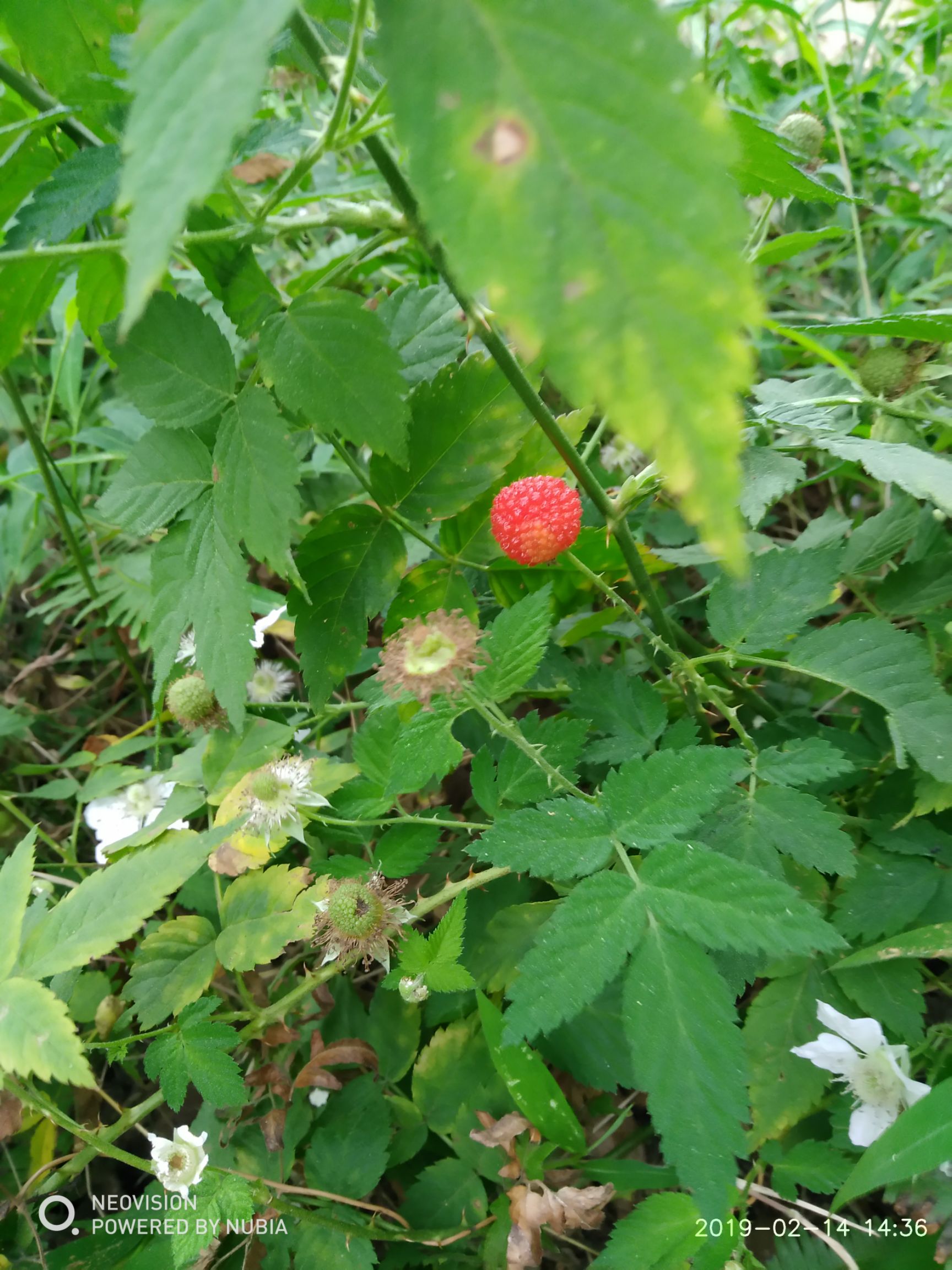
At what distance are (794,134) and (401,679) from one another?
108 cm

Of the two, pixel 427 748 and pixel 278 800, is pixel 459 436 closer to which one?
pixel 427 748

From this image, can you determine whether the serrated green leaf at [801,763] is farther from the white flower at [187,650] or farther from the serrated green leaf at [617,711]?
the white flower at [187,650]

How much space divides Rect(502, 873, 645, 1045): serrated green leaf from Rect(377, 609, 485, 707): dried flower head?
0.24 metres

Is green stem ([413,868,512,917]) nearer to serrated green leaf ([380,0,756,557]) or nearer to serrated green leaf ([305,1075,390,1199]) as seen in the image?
serrated green leaf ([305,1075,390,1199])

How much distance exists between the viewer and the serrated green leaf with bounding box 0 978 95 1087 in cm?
71

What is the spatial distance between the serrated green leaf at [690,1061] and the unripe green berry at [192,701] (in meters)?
0.80

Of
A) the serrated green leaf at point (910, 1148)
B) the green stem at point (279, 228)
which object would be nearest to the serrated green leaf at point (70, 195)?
the green stem at point (279, 228)

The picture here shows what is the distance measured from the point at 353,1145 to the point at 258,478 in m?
0.89

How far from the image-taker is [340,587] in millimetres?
894

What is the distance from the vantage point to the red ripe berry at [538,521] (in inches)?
31.2

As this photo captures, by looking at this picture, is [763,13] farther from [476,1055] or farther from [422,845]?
[476,1055]

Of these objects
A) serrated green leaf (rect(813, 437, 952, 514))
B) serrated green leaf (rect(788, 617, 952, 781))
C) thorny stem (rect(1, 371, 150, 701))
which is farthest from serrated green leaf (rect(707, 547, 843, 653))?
thorny stem (rect(1, 371, 150, 701))

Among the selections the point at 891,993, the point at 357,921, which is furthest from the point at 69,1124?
the point at 891,993

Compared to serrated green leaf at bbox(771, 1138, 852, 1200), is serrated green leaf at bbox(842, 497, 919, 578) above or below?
above
